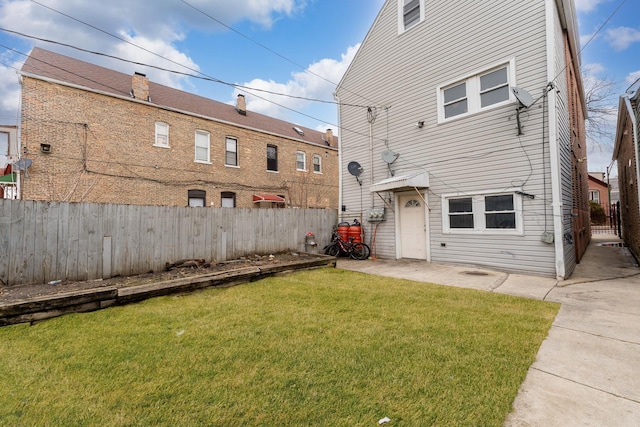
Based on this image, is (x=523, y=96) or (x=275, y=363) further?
(x=523, y=96)

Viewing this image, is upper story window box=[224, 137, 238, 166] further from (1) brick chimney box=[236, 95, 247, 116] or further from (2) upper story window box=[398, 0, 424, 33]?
(2) upper story window box=[398, 0, 424, 33]

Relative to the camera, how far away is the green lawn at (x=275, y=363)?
1.95 metres

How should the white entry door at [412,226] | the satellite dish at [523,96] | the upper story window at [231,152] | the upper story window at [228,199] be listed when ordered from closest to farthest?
the satellite dish at [523,96] < the white entry door at [412,226] < the upper story window at [228,199] < the upper story window at [231,152]

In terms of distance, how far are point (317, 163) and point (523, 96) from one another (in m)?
15.2

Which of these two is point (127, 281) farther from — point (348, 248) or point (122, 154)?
point (122, 154)

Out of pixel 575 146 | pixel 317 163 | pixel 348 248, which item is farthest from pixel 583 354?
pixel 317 163

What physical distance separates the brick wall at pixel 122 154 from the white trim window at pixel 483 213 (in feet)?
38.6

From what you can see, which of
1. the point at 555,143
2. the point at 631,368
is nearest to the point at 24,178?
the point at 631,368

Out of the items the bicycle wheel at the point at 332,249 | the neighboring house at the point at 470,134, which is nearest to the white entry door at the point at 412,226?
the neighboring house at the point at 470,134

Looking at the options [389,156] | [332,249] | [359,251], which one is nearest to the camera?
[389,156]

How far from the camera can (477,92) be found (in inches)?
290

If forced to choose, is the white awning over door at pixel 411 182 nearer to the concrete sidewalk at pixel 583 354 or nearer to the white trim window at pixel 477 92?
the white trim window at pixel 477 92

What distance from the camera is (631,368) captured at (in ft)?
8.18

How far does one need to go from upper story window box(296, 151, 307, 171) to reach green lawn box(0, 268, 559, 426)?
51.2 feet
